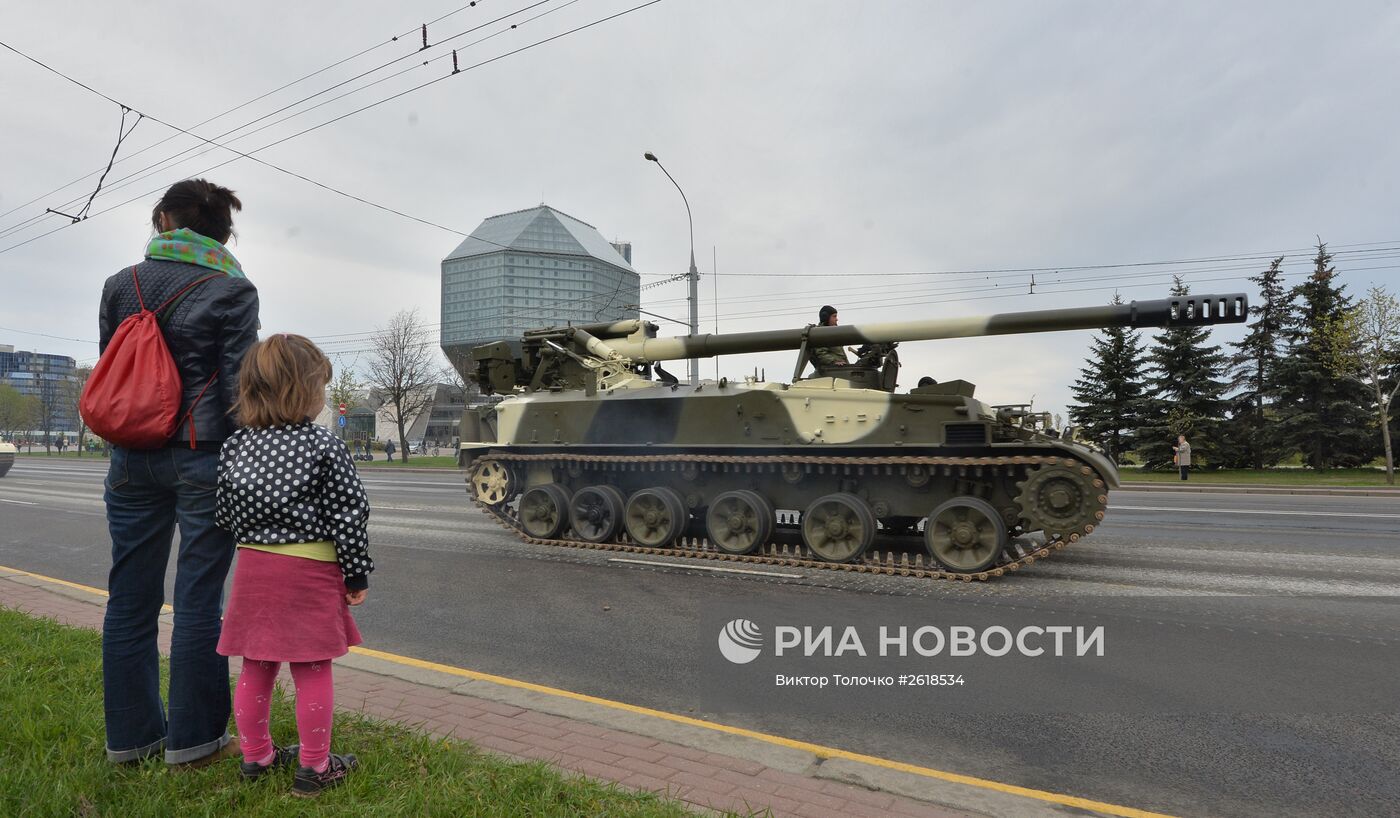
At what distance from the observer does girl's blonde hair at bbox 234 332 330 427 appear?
277 cm

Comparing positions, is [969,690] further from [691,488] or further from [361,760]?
[691,488]

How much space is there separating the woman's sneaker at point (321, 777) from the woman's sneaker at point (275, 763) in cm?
13

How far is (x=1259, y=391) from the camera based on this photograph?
31734 millimetres

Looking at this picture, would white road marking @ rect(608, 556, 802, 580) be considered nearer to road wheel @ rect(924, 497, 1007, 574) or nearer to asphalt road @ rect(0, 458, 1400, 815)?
asphalt road @ rect(0, 458, 1400, 815)

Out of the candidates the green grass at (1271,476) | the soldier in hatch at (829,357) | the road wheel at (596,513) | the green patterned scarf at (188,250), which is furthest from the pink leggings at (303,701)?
the green grass at (1271,476)

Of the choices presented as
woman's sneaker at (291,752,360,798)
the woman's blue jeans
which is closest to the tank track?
woman's sneaker at (291,752,360,798)

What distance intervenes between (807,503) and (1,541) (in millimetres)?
10254

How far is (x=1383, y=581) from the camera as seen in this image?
7.55m

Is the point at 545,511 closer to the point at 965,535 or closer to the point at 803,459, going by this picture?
the point at 803,459

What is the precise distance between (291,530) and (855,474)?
22.5ft

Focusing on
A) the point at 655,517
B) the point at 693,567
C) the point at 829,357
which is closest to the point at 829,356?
the point at 829,357

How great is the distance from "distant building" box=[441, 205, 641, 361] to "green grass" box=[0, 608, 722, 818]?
46902mm

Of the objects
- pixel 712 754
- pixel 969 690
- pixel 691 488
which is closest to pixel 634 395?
pixel 691 488

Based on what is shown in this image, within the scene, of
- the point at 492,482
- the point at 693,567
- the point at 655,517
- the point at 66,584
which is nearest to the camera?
the point at 66,584
